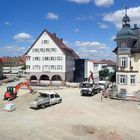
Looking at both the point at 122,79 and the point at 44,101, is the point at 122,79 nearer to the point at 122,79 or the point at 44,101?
the point at 122,79

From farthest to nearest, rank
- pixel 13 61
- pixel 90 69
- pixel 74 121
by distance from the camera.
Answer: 1. pixel 13 61
2. pixel 90 69
3. pixel 74 121

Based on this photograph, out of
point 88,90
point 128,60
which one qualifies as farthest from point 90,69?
point 128,60

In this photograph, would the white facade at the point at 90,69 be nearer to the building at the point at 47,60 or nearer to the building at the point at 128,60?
the building at the point at 47,60

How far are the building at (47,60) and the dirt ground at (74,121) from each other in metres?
27.0

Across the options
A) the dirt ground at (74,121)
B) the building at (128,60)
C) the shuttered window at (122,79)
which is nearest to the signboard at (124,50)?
the building at (128,60)

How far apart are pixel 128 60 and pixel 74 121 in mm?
17579

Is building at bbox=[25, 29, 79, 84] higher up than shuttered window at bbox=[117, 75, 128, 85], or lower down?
higher up

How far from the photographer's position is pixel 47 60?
6247 cm

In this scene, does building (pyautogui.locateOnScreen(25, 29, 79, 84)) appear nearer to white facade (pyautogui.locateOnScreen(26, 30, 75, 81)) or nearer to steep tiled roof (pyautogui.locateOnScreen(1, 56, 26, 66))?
white facade (pyautogui.locateOnScreen(26, 30, 75, 81))

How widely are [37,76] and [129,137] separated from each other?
148ft

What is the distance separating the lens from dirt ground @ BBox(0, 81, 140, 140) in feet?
68.7

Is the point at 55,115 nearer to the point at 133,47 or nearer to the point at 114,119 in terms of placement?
the point at 114,119

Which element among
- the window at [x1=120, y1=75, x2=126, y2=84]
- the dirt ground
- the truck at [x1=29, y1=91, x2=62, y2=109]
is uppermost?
the window at [x1=120, y1=75, x2=126, y2=84]

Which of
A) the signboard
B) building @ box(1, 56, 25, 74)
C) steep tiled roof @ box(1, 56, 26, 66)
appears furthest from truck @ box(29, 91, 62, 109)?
steep tiled roof @ box(1, 56, 26, 66)
